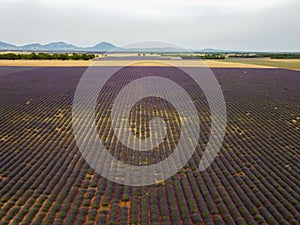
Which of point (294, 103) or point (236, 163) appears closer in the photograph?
point (236, 163)

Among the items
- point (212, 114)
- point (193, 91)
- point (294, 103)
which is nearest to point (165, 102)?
point (212, 114)

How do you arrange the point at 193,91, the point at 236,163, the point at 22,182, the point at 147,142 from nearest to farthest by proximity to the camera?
the point at 22,182 → the point at 236,163 → the point at 147,142 → the point at 193,91

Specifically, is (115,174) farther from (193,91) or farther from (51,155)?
(193,91)

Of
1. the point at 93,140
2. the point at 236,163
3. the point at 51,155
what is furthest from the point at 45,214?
the point at 236,163

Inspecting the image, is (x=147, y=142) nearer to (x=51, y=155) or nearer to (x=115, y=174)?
(x=115, y=174)

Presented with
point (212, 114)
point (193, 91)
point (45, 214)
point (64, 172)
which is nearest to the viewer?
point (45, 214)

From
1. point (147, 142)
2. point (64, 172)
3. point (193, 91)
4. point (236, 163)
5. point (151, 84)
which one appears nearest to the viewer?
point (64, 172)
